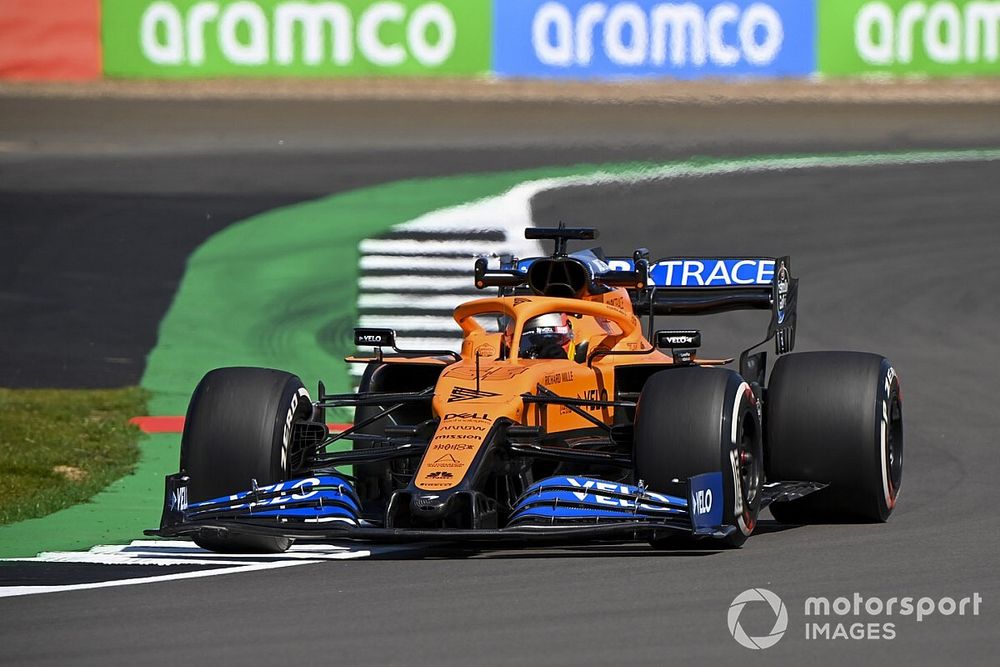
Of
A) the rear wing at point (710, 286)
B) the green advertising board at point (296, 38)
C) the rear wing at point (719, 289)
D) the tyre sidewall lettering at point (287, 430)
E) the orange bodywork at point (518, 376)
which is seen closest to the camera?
the orange bodywork at point (518, 376)

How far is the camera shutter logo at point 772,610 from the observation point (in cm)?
758

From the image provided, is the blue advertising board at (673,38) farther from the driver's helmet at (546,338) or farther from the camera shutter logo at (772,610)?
the camera shutter logo at (772,610)

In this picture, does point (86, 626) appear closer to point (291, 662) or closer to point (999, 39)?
point (291, 662)

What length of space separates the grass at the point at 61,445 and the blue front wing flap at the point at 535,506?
227 cm

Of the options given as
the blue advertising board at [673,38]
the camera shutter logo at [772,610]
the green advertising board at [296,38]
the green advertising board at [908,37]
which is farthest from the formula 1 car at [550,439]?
the green advertising board at [908,37]

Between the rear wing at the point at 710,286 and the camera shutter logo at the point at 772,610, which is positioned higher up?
the rear wing at the point at 710,286

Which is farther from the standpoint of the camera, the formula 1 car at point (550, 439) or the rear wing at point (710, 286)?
the rear wing at point (710, 286)

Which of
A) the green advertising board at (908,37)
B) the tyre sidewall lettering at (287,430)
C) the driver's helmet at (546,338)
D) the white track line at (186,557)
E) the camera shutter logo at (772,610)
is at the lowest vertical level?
the white track line at (186,557)

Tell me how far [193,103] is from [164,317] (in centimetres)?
1037

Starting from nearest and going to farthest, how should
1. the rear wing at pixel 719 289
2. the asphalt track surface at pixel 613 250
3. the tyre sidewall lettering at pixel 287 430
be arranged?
the asphalt track surface at pixel 613 250 → the tyre sidewall lettering at pixel 287 430 → the rear wing at pixel 719 289

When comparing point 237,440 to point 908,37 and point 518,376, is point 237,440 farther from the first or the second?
point 908,37

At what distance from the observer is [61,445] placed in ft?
46.9

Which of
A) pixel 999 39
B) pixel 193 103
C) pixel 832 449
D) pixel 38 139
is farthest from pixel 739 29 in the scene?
pixel 832 449

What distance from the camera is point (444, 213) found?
2208 centimetres
